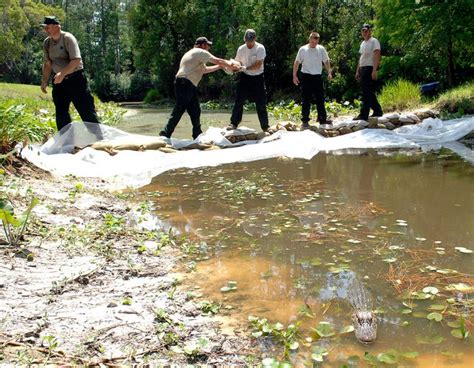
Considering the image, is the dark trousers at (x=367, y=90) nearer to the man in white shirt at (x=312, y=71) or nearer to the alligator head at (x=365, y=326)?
the man in white shirt at (x=312, y=71)

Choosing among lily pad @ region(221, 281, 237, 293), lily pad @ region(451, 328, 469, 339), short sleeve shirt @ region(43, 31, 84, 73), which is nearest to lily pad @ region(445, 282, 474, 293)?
lily pad @ region(451, 328, 469, 339)

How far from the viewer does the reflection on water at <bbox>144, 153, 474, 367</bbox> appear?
7.25 ft

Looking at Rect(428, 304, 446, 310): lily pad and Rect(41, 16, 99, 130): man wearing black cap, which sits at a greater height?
Rect(41, 16, 99, 130): man wearing black cap

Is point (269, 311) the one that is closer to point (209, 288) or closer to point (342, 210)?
point (209, 288)

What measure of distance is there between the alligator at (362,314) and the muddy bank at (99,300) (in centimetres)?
52

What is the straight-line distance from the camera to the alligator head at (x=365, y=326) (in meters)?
2.05

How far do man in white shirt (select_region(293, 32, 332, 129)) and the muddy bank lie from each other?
4.81 m

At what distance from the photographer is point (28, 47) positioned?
43969 mm

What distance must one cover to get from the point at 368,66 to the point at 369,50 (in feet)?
0.84

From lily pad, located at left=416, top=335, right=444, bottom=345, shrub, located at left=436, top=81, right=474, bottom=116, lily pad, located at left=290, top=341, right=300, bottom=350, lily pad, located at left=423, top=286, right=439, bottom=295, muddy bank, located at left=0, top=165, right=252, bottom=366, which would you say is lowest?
lily pad, located at left=416, top=335, right=444, bottom=345

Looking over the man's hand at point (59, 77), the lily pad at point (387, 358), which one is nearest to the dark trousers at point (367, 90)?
the man's hand at point (59, 77)

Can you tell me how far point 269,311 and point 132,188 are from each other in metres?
3.07

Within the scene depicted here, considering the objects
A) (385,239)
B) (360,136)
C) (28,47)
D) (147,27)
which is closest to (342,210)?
A: (385,239)

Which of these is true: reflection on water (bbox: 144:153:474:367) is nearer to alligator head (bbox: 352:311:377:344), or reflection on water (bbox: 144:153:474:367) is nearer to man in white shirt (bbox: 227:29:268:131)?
alligator head (bbox: 352:311:377:344)
